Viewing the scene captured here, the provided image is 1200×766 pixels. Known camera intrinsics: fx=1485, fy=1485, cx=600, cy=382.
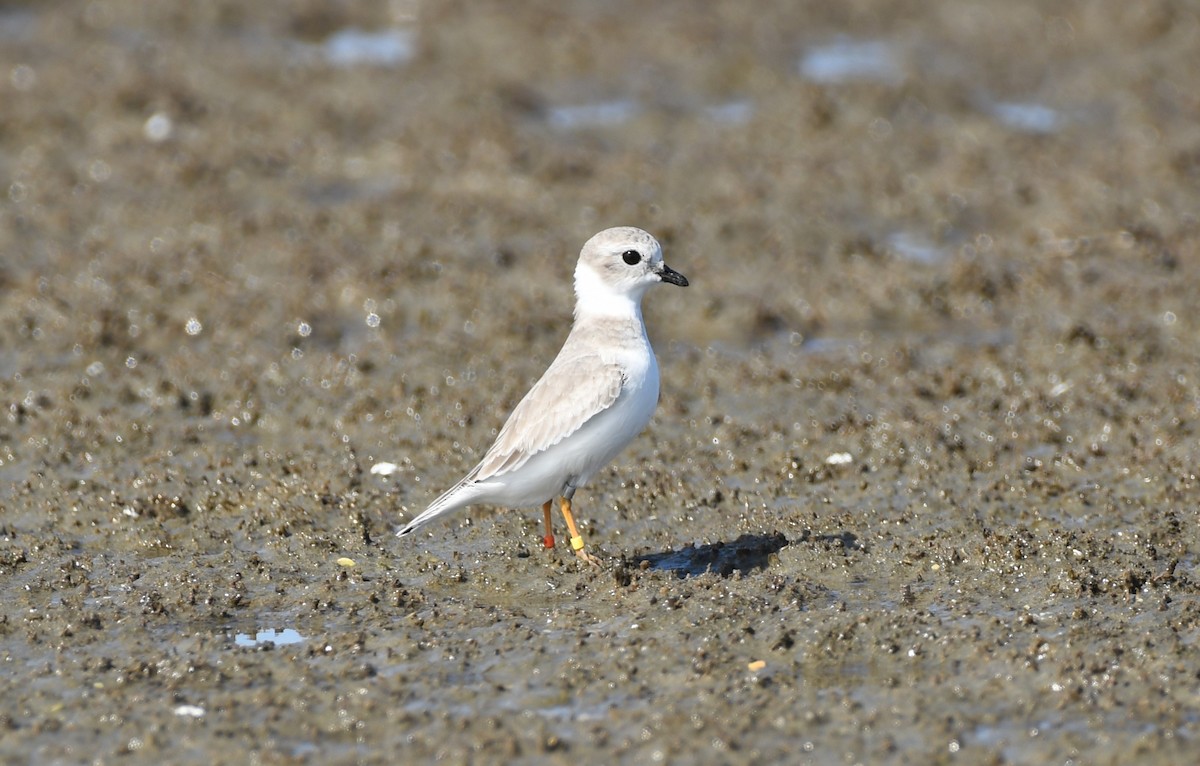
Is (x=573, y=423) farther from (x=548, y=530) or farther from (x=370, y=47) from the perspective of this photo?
(x=370, y=47)

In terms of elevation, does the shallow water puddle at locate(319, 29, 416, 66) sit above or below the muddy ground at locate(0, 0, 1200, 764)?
above

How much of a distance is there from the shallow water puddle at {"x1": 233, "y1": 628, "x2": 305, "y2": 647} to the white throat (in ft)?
7.79

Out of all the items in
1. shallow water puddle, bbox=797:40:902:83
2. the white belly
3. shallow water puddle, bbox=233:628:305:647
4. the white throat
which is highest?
the white throat

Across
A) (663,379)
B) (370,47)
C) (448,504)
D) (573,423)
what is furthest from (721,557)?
(370,47)

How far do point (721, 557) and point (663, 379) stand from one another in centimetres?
278

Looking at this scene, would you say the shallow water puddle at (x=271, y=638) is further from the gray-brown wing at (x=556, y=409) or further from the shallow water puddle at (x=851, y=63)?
the shallow water puddle at (x=851, y=63)

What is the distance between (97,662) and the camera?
22.1 feet

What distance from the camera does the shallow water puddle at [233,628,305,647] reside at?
7.06 metres

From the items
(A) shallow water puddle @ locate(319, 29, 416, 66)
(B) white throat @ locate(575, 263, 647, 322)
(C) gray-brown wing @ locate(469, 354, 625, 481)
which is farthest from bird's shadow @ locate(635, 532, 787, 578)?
(A) shallow water puddle @ locate(319, 29, 416, 66)

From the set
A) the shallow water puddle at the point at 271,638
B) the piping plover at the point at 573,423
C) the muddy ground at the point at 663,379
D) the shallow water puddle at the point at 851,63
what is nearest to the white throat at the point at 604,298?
the piping plover at the point at 573,423

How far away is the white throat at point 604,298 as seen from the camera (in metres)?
8.13

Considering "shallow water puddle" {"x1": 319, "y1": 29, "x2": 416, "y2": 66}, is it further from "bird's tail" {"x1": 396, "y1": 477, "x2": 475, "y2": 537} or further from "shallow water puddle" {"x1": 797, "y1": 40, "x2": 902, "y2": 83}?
"bird's tail" {"x1": 396, "y1": 477, "x2": 475, "y2": 537}

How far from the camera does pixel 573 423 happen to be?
299 inches

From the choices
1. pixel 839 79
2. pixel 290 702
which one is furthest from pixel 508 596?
pixel 839 79
